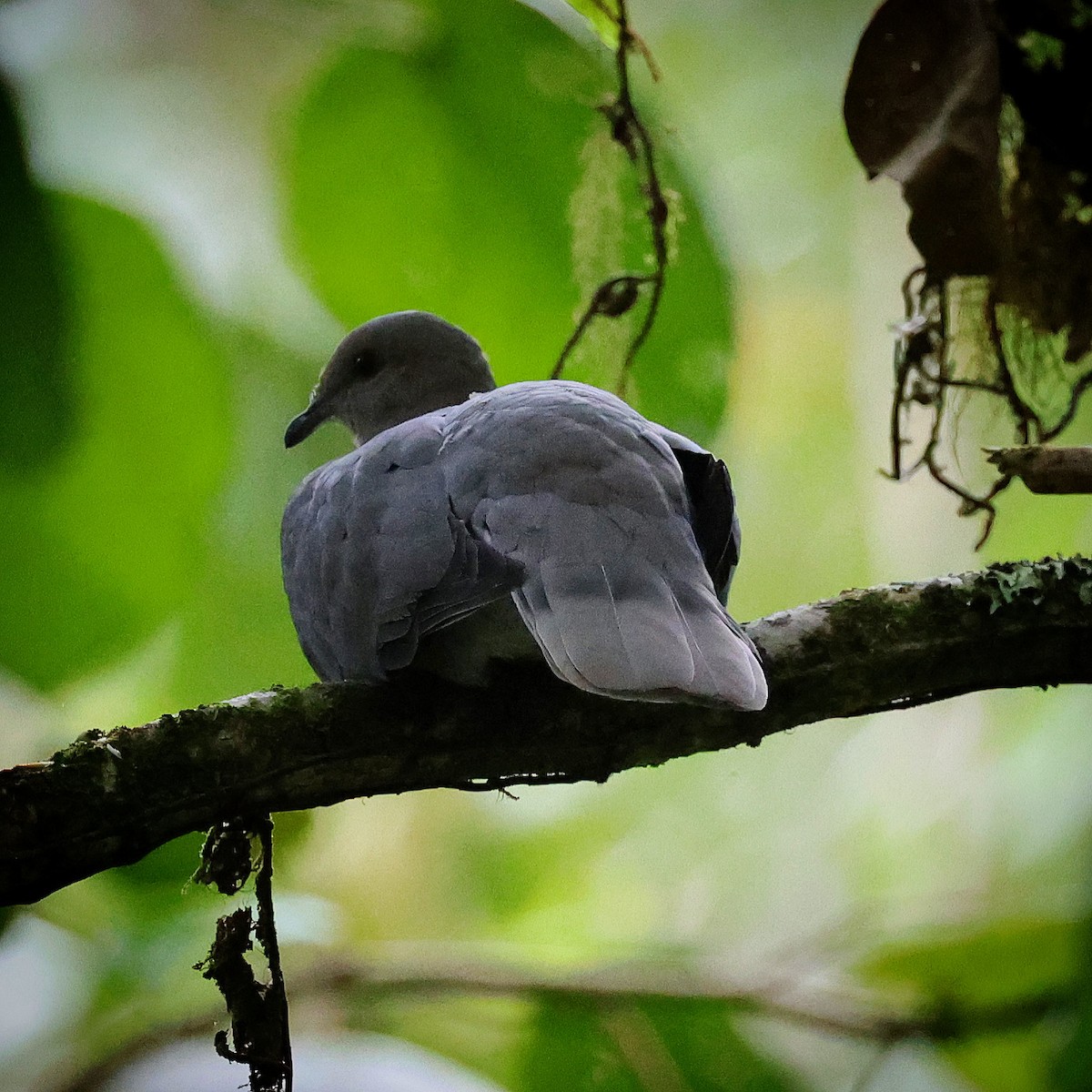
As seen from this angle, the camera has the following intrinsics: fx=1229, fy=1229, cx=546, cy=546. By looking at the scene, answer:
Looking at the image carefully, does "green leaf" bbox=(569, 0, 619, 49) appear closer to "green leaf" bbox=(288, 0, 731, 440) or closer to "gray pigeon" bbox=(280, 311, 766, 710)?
"green leaf" bbox=(288, 0, 731, 440)

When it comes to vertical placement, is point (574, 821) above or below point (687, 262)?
below

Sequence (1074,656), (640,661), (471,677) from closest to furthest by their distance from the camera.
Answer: (640,661) < (471,677) < (1074,656)

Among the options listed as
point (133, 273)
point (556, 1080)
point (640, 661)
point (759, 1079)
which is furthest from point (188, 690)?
point (640, 661)

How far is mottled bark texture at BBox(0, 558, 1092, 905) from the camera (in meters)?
0.88

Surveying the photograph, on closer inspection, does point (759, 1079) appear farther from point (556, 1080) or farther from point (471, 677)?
point (471, 677)

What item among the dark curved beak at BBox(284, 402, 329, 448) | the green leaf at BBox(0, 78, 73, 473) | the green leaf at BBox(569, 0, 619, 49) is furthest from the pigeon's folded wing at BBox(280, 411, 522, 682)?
the green leaf at BBox(569, 0, 619, 49)

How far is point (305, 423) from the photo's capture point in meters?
1.66

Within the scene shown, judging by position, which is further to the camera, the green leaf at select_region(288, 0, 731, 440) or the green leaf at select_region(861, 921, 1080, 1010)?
the green leaf at select_region(288, 0, 731, 440)

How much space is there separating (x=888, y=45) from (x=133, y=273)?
3.31ft

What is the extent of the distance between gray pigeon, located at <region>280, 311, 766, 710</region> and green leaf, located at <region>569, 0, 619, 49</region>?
71cm

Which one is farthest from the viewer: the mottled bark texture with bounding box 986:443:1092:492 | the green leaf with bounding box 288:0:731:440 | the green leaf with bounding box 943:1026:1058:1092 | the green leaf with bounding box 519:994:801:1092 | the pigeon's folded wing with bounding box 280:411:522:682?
the green leaf with bounding box 288:0:731:440

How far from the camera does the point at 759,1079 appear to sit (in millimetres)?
1448

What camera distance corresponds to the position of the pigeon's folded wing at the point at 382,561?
37.7 inches

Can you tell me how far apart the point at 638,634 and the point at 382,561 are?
26 centimetres
